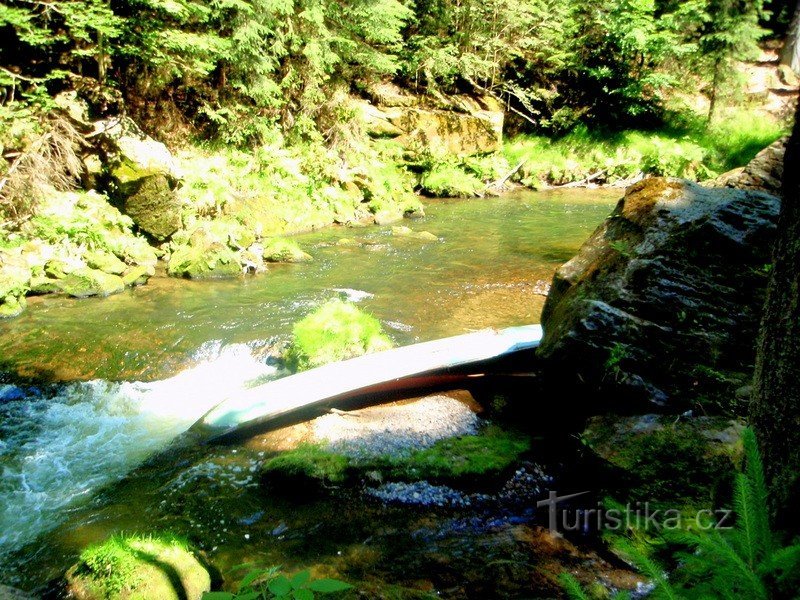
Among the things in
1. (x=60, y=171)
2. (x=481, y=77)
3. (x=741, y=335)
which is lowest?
(x=741, y=335)

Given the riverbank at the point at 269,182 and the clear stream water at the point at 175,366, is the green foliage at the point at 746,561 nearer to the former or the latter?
the clear stream water at the point at 175,366

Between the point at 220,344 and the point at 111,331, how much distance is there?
1.75m

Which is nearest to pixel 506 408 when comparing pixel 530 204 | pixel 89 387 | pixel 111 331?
pixel 89 387

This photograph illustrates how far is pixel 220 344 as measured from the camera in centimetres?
665

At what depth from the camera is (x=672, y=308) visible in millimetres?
3607

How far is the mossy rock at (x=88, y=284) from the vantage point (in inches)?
322

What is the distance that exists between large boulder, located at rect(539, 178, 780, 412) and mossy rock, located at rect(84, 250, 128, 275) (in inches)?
320

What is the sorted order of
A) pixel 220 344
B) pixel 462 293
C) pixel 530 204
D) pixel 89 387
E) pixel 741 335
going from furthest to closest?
pixel 530 204, pixel 462 293, pixel 220 344, pixel 89 387, pixel 741 335

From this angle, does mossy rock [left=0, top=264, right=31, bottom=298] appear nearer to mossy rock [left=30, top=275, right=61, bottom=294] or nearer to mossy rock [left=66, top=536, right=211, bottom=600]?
mossy rock [left=30, top=275, right=61, bottom=294]

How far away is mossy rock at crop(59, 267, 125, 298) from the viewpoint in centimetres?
819

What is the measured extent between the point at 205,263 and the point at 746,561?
9.42 meters

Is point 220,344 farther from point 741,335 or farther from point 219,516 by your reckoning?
point 741,335

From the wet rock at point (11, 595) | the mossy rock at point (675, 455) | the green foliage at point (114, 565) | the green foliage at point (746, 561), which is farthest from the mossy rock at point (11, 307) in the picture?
the green foliage at point (746, 561)

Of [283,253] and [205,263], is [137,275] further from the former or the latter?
[283,253]
